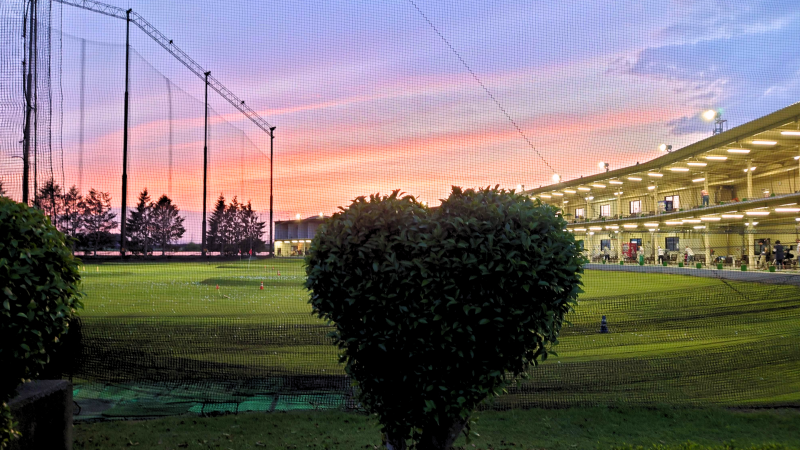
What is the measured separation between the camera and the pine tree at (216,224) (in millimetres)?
25184

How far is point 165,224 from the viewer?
28.9 metres

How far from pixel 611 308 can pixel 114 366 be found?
13.0 metres

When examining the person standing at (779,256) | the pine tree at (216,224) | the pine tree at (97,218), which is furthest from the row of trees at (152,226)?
the person standing at (779,256)

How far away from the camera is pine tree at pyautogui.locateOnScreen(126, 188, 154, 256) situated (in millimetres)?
28969

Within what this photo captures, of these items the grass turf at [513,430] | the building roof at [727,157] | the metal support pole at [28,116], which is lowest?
the grass turf at [513,430]

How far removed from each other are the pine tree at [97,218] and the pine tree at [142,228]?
3.49 ft

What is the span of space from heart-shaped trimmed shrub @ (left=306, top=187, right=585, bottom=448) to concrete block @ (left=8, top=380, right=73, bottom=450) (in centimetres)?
249

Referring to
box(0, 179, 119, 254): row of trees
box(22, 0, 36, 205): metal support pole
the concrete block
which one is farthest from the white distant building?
the concrete block

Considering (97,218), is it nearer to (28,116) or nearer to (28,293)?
(28,116)

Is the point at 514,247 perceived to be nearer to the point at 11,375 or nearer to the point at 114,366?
the point at 11,375

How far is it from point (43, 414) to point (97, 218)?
2554 centimetres

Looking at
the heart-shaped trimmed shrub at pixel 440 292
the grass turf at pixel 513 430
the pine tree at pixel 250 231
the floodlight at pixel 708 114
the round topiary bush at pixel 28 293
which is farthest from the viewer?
the pine tree at pixel 250 231

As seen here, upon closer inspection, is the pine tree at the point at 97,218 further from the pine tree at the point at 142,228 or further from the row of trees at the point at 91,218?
the pine tree at the point at 142,228

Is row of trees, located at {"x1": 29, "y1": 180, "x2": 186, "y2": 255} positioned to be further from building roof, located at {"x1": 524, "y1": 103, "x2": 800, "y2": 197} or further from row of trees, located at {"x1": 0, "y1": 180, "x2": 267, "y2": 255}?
building roof, located at {"x1": 524, "y1": 103, "x2": 800, "y2": 197}
